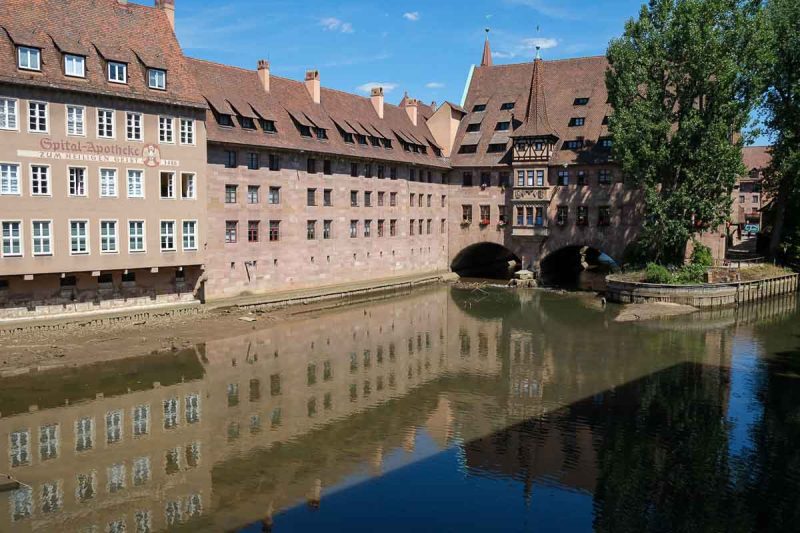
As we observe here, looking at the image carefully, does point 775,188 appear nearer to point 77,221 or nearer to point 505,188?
point 505,188

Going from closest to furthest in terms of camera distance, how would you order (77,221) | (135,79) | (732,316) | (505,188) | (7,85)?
(7,85) < (77,221) < (135,79) < (732,316) < (505,188)

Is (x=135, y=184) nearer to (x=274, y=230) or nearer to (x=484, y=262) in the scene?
(x=274, y=230)

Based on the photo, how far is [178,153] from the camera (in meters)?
38.2

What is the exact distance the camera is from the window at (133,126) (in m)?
35.8

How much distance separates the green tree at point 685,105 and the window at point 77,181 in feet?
108

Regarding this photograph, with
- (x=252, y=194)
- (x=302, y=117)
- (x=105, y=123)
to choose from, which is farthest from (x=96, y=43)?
(x=302, y=117)

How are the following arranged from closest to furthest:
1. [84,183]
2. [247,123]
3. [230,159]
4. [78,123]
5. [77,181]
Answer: [78,123] → [77,181] → [84,183] → [230,159] → [247,123]

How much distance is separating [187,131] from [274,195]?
8686 mm

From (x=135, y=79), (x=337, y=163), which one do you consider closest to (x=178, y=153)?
(x=135, y=79)

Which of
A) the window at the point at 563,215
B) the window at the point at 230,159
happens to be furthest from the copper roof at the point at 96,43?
the window at the point at 563,215

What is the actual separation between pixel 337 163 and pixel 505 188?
52.3 ft

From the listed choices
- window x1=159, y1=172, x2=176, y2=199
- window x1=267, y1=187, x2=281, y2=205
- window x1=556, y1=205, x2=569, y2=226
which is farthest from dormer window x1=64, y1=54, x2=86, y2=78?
window x1=556, y1=205, x2=569, y2=226

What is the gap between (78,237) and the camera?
1345 inches

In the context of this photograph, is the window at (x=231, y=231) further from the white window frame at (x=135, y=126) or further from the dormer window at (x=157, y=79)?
the dormer window at (x=157, y=79)
